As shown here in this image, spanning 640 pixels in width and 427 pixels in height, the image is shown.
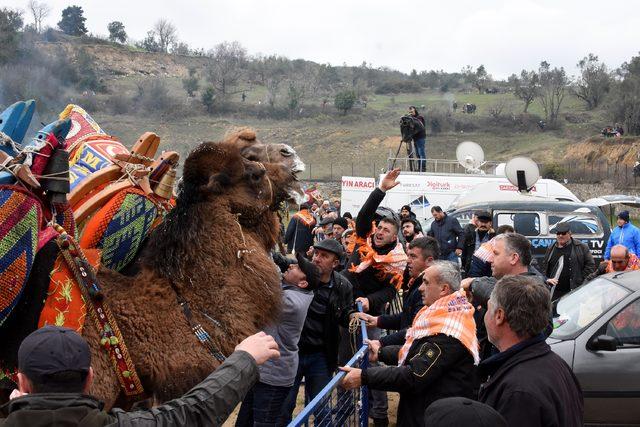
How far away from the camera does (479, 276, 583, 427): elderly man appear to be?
2840mm

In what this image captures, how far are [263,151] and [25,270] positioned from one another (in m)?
1.57

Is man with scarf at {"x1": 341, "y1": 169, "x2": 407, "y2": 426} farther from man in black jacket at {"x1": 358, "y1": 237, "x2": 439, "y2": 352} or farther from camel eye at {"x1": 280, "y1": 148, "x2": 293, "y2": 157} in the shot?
camel eye at {"x1": 280, "y1": 148, "x2": 293, "y2": 157}

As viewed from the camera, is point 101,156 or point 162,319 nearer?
point 162,319

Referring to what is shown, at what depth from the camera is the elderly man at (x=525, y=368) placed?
284 centimetres

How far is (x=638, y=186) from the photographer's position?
41.8 metres

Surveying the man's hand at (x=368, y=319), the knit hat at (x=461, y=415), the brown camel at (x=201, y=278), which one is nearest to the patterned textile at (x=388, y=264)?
the man's hand at (x=368, y=319)

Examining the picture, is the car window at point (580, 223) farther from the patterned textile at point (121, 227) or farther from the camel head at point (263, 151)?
the patterned textile at point (121, 227)

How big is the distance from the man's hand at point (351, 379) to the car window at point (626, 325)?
146 inches

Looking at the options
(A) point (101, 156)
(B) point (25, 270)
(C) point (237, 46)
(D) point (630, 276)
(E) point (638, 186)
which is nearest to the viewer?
(B) point (25, 270)

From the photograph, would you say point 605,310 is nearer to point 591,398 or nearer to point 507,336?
point 591,398

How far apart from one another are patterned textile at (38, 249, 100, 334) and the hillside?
42099 mm

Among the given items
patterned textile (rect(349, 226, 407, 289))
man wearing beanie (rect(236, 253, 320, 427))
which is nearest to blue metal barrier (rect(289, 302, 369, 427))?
man wearing beanie (rect(236, 253, 320, 427))

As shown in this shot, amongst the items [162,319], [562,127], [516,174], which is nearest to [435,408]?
[162,319]

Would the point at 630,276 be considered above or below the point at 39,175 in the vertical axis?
below
